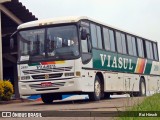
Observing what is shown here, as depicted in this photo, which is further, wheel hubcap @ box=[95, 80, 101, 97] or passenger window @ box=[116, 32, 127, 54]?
passenger window @ box=[116, 32, 127, 54]

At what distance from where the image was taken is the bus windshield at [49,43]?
1508 cm

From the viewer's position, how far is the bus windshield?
594 inches

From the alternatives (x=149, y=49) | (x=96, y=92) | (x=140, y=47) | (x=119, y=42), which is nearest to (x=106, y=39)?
(x=119, y=42)

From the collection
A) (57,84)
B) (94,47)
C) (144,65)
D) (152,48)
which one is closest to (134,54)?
(144,65)

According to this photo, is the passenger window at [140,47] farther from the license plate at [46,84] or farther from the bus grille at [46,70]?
the license plate at [46,84]

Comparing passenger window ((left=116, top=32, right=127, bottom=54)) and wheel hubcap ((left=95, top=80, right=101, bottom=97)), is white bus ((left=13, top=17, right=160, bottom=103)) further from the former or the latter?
passenger window ((left=116, top=32, right=127, bottom=54))

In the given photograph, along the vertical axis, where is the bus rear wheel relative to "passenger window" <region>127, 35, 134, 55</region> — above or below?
below

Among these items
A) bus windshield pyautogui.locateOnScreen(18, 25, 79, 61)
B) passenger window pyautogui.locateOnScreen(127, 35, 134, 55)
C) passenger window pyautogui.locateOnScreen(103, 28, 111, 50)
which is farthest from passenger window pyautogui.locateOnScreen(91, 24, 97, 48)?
passenger window pyautogui.locateOnScreen(127, 35, 134, 55)

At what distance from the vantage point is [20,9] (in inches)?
981

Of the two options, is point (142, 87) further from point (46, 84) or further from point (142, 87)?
point (46, 84)

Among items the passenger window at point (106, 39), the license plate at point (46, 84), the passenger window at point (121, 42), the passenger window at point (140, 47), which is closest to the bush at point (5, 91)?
the passenger window at point (121, 42)

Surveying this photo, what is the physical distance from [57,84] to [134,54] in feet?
23.2

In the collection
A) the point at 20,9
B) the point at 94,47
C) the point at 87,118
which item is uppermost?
the point at 20,9

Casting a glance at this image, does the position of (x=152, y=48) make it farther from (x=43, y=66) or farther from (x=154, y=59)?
(x=43, y=66)
